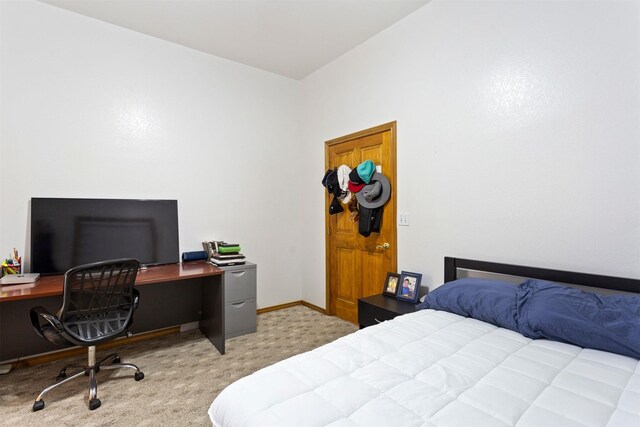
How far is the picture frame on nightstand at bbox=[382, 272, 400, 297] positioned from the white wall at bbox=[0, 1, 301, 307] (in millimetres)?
1669

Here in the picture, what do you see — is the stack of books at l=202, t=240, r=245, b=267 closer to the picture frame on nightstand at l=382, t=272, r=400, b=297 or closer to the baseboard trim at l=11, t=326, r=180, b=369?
the baseboard trim at l=11, t=326, r=180, b=369

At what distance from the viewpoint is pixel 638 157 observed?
168cm

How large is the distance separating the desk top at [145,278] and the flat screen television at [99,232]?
0.15 m

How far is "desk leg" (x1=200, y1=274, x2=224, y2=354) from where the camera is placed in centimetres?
283

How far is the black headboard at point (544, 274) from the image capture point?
5.56 ft

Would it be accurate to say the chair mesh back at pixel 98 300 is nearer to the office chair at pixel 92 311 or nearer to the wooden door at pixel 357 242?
the office chair at pixel 92 311

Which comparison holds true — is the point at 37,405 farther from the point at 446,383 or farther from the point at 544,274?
the point at 544,274

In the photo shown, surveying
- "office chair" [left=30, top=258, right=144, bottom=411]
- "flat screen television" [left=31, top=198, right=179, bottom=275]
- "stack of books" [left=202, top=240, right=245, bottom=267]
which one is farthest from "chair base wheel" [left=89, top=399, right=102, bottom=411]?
"stack of books" [left=202, top=240, right=245, bottom=267]

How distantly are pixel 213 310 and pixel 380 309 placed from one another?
1.62 meters

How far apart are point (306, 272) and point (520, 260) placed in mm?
2651

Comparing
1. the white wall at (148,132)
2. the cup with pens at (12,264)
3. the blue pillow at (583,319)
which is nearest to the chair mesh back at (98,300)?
the cup with pens at (12,264)

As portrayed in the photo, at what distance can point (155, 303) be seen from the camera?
3166 millimetres

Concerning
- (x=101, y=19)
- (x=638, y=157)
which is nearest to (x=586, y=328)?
(x=638, y=157)

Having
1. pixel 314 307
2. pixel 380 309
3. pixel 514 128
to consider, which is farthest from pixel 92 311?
pixel 514 128
